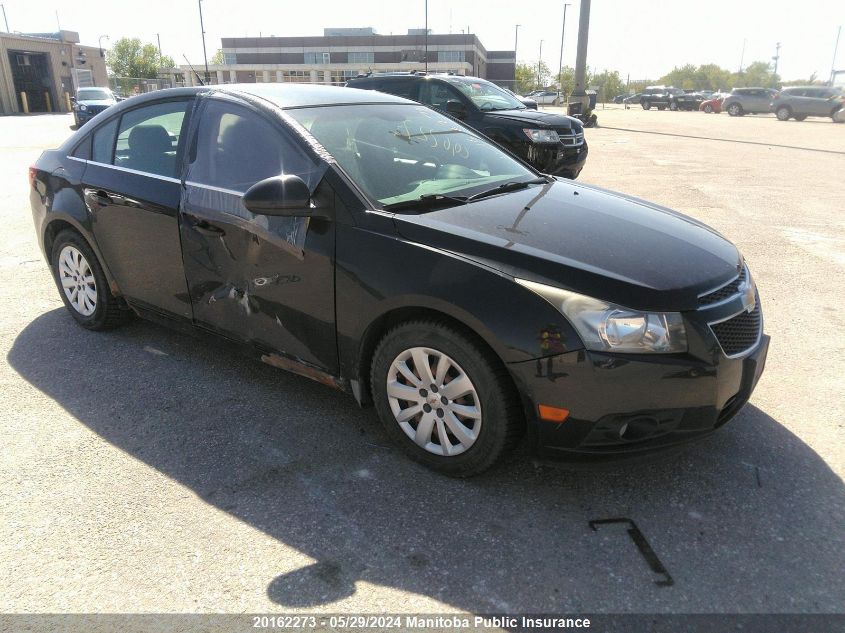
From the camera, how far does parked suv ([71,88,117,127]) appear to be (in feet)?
77.5

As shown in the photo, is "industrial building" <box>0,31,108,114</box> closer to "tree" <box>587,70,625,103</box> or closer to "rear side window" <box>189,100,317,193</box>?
"rear side window" <box>189,100,317,193</box>

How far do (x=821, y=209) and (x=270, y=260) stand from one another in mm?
8672

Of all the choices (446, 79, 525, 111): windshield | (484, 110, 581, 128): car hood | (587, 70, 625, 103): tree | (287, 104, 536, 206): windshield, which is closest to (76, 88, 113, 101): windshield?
(446, 79, 525, 111): windshield

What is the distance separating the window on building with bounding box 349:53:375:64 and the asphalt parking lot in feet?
299

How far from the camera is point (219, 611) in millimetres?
2205

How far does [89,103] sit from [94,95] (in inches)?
75.8

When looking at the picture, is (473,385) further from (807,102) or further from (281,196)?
(807,102)

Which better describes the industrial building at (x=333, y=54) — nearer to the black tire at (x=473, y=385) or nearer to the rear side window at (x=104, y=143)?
the rear side window at (x=104, y=143)

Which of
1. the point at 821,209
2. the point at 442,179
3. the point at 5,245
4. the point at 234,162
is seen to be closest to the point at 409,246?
the point at 442,179

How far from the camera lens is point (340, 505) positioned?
276 centimetres

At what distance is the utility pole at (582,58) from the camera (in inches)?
917

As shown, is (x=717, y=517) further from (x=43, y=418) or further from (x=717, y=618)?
(x=43, y=418)

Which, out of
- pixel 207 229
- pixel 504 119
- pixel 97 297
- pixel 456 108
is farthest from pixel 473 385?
pixel 456 108

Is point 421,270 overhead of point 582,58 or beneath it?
beneath
